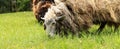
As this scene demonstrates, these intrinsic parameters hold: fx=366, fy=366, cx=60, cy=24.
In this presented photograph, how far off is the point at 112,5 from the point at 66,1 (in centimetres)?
149

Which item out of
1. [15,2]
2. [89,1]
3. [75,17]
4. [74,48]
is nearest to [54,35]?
[75,17]

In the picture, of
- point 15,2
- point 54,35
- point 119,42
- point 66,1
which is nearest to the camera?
point 119,42

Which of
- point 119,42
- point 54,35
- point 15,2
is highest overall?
point 119,42

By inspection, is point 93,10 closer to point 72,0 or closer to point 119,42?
point 72,0

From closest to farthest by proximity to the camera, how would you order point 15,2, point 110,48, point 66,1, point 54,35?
point 110,48 < point 54,35 < point 66,1 < point 15,2

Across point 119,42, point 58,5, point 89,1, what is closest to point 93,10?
point 89,1

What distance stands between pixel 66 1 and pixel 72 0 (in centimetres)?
18

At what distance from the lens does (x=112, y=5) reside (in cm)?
1120

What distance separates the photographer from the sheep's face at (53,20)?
1023 centimetres

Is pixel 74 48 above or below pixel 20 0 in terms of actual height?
above

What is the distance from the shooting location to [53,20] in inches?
405

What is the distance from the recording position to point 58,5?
10.6m

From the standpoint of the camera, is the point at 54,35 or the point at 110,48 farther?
the point at 54,35

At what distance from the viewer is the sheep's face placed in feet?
33.6
